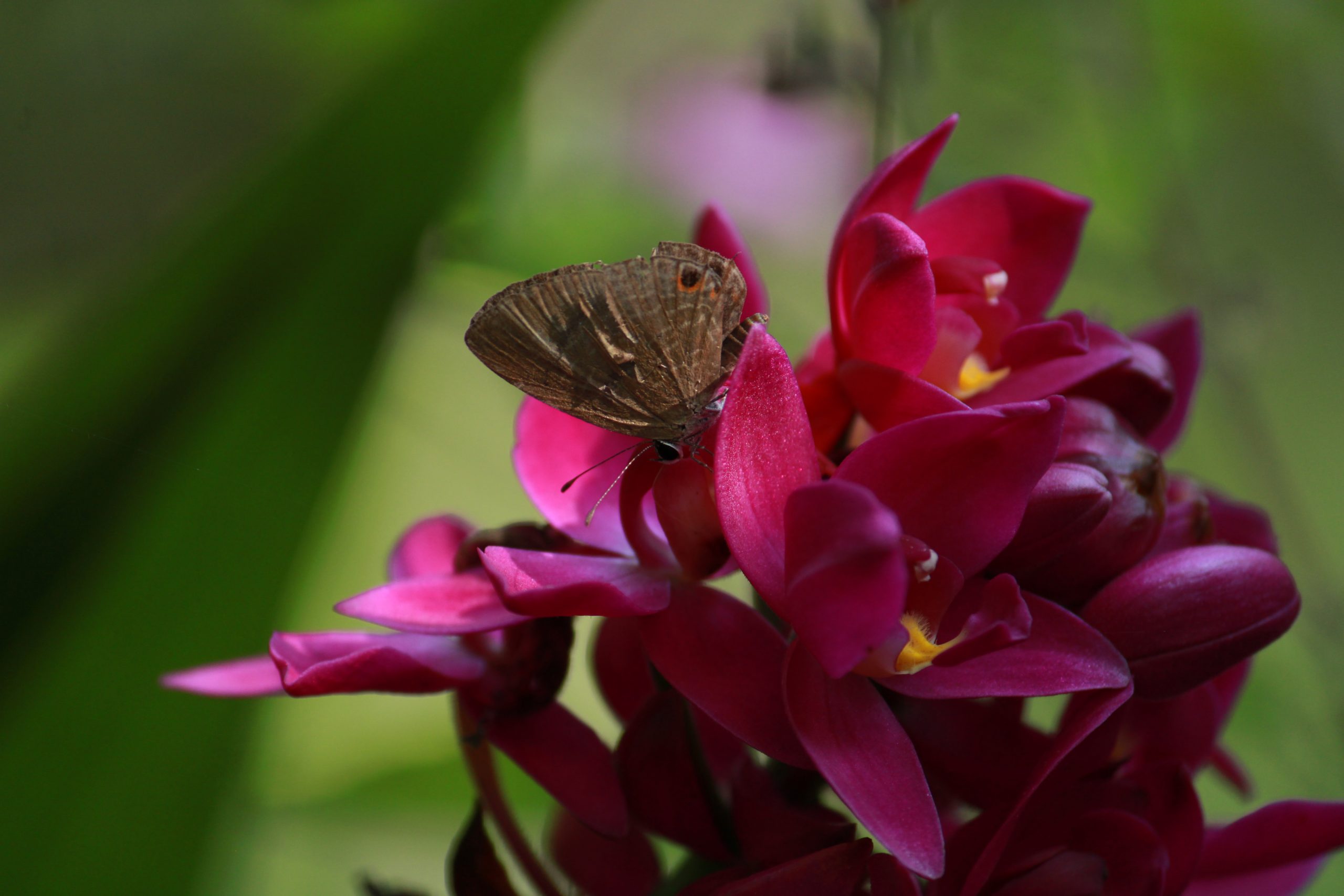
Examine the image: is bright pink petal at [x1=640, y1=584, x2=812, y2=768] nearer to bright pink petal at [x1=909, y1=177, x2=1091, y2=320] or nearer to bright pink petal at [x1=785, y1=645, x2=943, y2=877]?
bright pink petal at [x1=785, y1=645, x2=943, y2=877]

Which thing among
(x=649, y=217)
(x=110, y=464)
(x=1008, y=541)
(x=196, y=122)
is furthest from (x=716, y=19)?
(x=1008, y=541)

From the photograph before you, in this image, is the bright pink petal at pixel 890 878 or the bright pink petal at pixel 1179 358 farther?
the bright pink petal at pixel 1179 358

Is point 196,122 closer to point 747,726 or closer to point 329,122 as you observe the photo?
point 329,122

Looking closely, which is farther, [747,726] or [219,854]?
[219,854]

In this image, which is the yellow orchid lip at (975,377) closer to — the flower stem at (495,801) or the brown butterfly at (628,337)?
the brown butterfly at (628,337)

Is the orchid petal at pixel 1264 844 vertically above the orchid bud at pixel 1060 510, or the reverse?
the orchid bud at pixel 1060 510

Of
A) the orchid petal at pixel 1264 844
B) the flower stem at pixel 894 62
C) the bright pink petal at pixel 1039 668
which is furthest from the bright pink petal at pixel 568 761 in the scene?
the flower stem at pixel 894 62

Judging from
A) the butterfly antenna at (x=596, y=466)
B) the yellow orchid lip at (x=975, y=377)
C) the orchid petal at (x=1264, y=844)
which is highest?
the butterfly antenna at (x=596, y=466)
